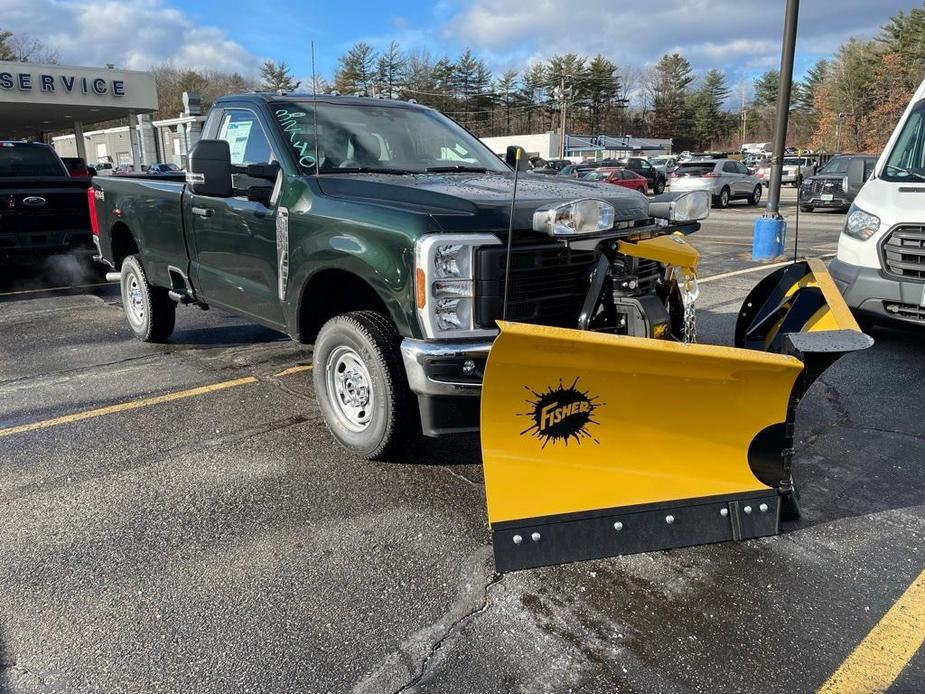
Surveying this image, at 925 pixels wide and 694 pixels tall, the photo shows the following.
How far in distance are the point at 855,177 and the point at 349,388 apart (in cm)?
528

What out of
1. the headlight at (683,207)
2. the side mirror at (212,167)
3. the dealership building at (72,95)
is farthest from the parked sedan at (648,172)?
the side mirror at (212,167)

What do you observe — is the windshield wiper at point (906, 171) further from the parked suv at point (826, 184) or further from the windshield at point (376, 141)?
the parked suv at point (826, 184)

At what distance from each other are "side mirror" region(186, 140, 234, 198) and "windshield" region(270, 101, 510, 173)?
1.33ft

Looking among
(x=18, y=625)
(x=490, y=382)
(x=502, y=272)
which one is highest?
(x=502, y=272)

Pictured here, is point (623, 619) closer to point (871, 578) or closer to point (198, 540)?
point (871, 578)

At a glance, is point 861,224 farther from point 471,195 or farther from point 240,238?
point 240,238

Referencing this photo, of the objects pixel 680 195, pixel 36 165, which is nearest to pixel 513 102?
pixel 36 165

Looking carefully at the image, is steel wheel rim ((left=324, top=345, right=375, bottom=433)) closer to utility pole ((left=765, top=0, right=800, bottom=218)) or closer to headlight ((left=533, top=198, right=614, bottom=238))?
headlight ((left=533, top=198, right=614, bottom=238))

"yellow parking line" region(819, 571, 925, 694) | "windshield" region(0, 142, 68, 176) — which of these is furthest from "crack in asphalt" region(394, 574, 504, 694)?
"windshield" region(0, 142, 68, 176)

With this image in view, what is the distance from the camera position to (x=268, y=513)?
3561 millimetres

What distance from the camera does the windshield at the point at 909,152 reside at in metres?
6.15

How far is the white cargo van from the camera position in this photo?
5488 mm

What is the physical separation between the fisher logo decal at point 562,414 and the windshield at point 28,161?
34.6 feet

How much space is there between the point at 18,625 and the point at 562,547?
211 centimetres
